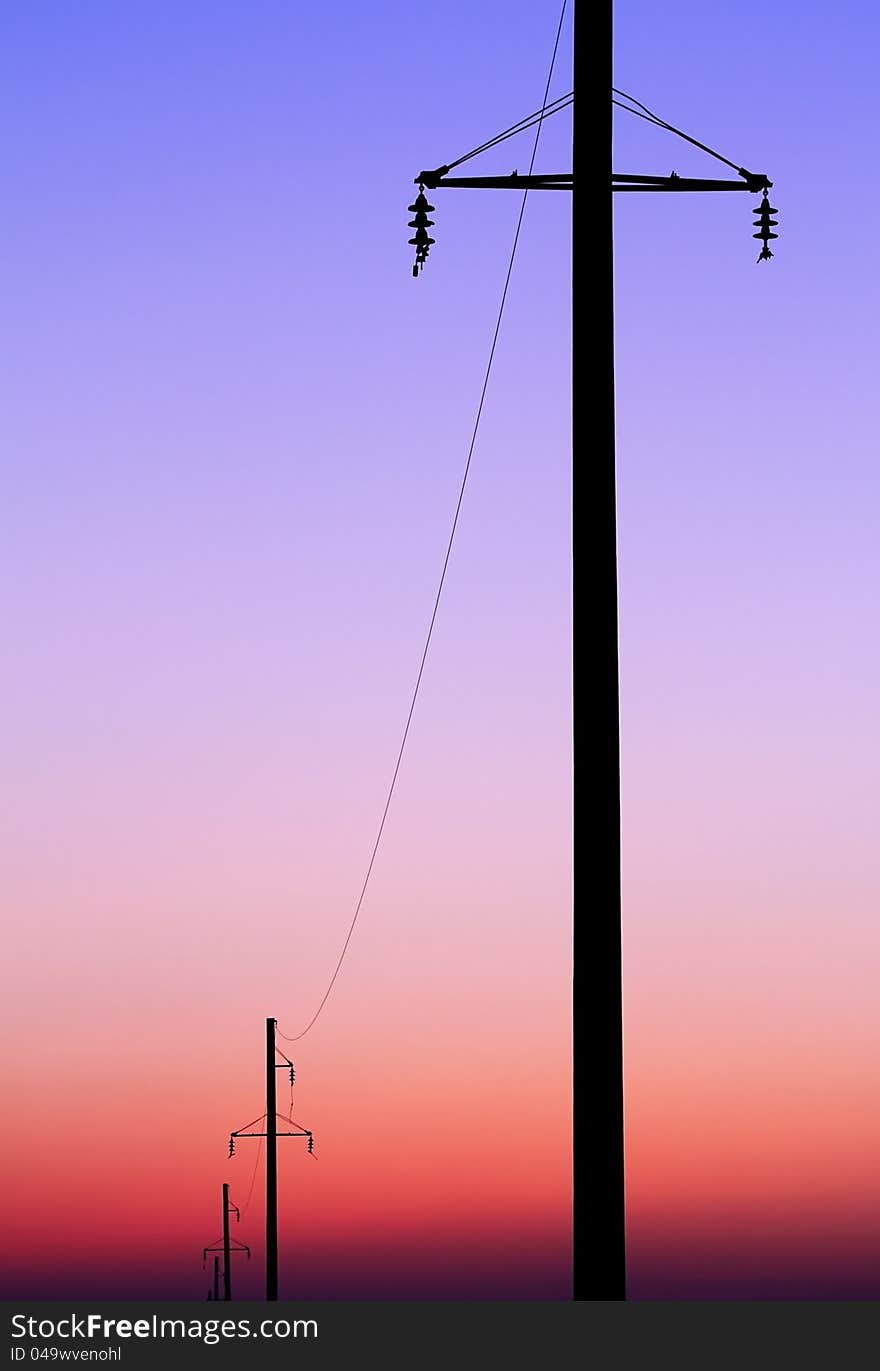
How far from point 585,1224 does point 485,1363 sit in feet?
3.97

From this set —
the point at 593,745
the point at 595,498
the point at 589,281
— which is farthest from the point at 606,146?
the point at 593,745

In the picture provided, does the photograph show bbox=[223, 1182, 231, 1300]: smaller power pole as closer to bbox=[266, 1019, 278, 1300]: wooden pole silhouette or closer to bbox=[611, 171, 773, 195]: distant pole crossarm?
bbox=[266, 1019, 278, 1300]: wooden pole silhouette

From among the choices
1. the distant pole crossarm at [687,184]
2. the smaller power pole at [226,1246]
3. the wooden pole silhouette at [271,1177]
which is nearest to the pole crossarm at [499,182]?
the distant pole crossarm at [687,184]

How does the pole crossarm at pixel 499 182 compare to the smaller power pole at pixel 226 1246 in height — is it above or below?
below

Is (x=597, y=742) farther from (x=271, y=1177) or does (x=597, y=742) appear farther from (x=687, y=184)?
(x=271, y=1177)

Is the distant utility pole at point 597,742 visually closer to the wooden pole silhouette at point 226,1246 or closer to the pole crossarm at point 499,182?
the pole crossarm at point 499,182

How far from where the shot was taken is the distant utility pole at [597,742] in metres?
10.6

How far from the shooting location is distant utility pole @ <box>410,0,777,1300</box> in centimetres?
1059

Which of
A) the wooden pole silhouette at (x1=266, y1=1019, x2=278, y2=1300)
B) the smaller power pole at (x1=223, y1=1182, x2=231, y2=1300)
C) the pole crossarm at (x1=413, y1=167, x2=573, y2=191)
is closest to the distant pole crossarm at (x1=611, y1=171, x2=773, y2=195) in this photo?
the pole crossarm at (x1=413, y1=167, x2=573, y2=191)

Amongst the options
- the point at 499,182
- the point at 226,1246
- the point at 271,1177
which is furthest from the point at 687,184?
the point at 226,1246

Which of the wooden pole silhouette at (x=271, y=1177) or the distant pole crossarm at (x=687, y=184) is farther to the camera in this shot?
the wooden pole silhouette at (x=271, y=1177)

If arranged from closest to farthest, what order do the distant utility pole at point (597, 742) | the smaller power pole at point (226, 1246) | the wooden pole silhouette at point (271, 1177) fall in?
the distant utility pole at point (597, 742) < the wooden pole silhouette at point (271, 1177) < the smaller power pole at point (226, 1246)

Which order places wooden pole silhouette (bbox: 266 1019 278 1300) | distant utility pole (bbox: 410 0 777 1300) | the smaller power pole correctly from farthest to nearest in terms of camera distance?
1. the smaller power pole
2. wooden pole silhouette (bbox: 266 1019 278 1300)
3. distant utility pole (bbox: 410 0 777 1300)

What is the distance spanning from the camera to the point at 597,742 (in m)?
11.0
